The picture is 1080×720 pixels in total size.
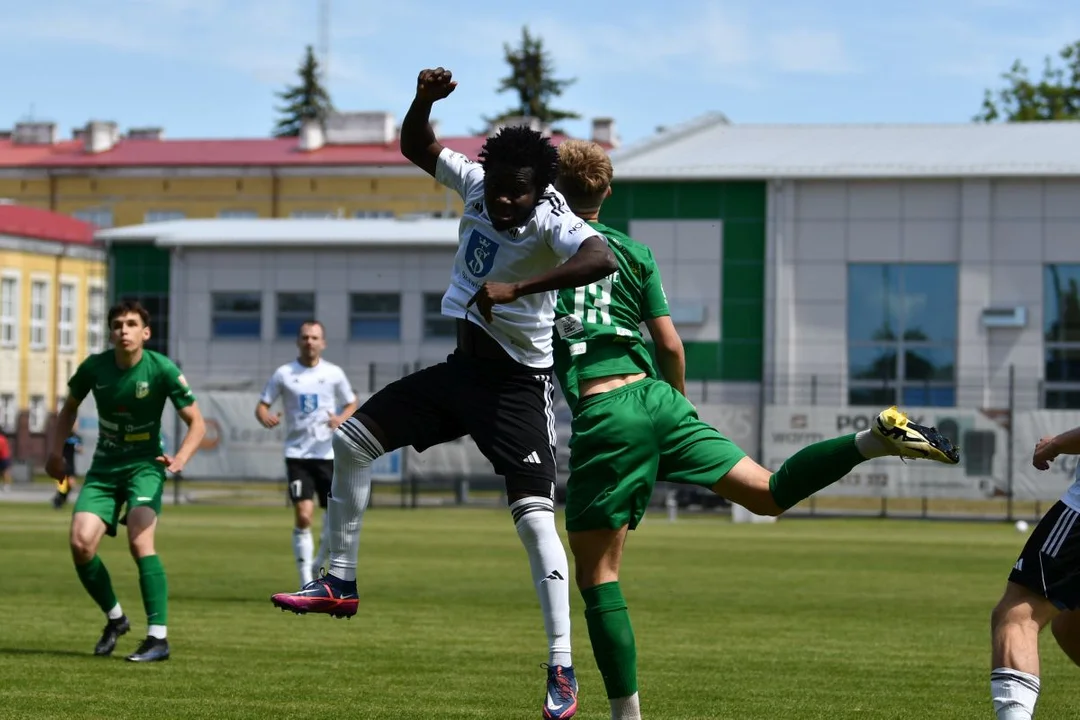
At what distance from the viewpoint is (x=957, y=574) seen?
20703mm

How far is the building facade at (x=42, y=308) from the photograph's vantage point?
72.0 meters

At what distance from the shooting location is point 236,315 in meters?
55.0

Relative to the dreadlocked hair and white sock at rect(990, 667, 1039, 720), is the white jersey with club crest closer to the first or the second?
the dreadlocked hair

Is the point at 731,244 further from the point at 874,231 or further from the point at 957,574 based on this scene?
the point at 957,574

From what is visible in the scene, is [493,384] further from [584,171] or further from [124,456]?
[124,456]

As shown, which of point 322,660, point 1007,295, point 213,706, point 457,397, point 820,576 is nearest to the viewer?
point 457,397

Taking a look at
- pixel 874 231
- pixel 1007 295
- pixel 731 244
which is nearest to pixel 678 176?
pixel 731 244

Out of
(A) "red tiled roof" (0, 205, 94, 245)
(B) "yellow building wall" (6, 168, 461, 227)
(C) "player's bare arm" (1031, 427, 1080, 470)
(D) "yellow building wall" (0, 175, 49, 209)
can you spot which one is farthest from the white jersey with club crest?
(D) "yellow building wall" (0, 175, 49, 209)

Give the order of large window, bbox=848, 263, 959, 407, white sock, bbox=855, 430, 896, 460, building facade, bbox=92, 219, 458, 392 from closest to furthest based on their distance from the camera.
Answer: white sock, bbox=855, 430, 896, 460 → large window, bbox=848, 263, 959, 407 → building facade, bbox=92, 219, 458, 392

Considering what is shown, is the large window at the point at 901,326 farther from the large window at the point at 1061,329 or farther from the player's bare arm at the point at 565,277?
the player's bare arm at the point at 565,277

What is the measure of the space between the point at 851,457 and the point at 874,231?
1526 inches

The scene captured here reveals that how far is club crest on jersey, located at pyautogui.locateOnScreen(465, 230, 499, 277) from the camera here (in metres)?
7.62

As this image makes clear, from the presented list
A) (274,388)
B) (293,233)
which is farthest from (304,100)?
(274,388)

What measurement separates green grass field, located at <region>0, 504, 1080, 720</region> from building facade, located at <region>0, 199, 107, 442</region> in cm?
4909
